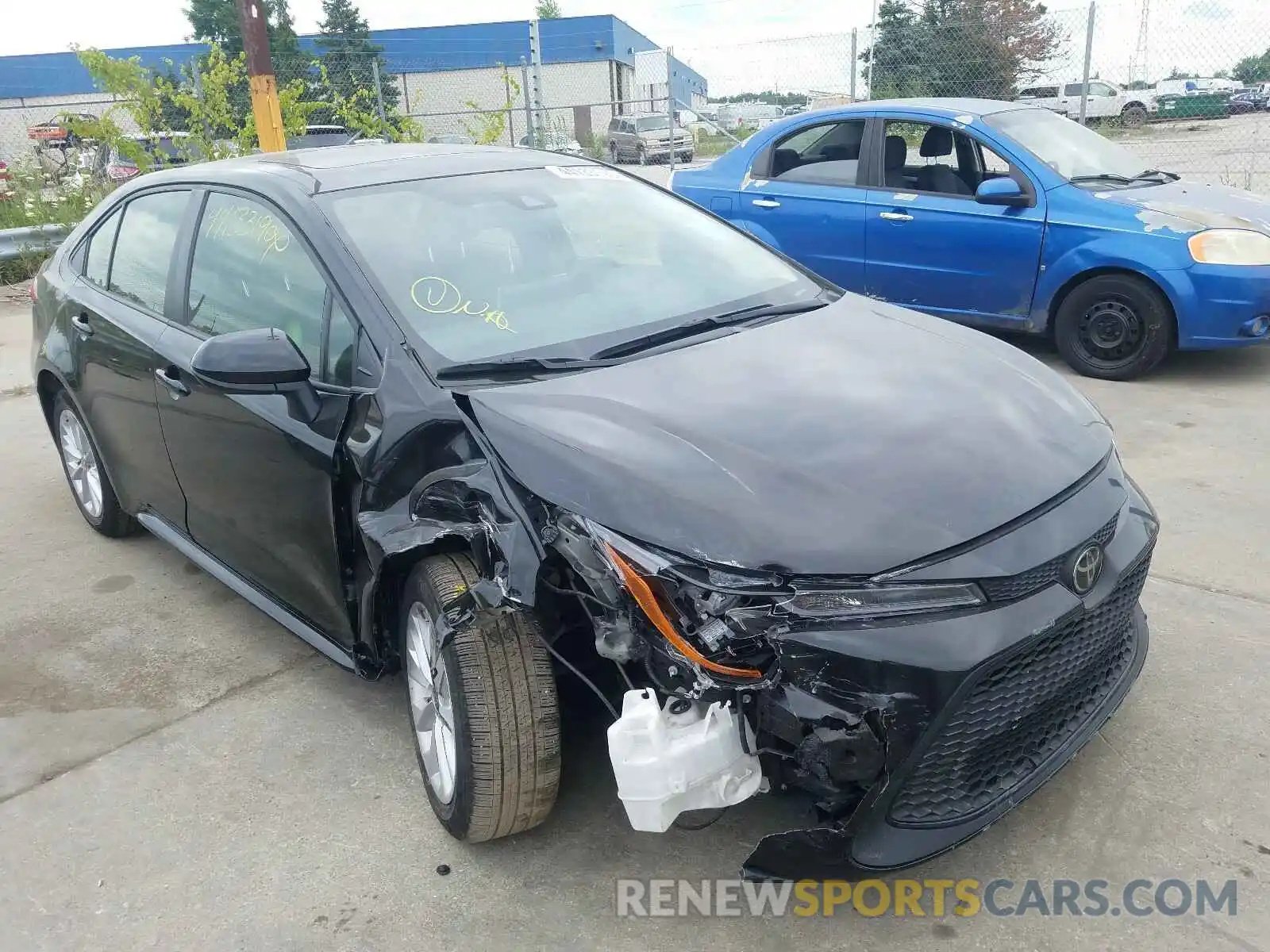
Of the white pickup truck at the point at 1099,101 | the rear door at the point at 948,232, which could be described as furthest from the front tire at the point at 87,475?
the white pickup truck at the point at 1099,101

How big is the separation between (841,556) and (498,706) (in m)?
0.86

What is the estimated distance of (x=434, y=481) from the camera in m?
2.42

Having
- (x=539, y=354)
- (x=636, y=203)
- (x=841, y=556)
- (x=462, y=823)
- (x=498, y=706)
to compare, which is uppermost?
(x=636, y=203)

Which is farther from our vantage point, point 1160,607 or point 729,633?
point 1160,607

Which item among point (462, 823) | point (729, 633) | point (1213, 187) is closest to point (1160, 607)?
point (729, 633)

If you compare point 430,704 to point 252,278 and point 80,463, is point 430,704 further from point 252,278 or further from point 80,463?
point 80,463

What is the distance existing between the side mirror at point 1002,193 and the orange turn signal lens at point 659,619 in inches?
187

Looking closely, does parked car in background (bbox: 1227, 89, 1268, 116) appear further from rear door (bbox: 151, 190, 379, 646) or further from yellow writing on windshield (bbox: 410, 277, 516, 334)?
rear door (bbox: 151, 190, 379, 646)

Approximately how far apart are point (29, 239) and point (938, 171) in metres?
10.00

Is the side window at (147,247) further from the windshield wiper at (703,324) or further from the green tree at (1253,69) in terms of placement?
the green tree at (1253,69)

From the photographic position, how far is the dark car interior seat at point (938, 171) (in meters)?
6.30

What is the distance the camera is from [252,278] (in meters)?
3.15

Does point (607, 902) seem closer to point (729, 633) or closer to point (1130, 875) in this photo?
point (729, 633)

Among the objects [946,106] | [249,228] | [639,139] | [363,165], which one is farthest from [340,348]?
[639,139]
